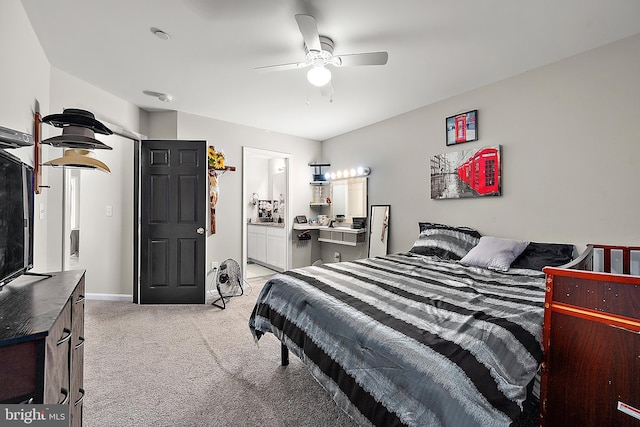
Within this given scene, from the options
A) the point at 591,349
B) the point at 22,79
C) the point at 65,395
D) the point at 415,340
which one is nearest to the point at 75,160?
the point at 22,79

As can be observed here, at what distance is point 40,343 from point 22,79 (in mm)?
2099

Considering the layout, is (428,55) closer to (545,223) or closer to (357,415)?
(545,223)

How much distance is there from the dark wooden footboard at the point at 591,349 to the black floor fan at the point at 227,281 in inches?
133

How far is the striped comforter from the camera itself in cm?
103

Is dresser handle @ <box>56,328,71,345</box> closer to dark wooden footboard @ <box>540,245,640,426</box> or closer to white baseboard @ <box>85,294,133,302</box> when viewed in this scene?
dark wooden footboard @ <box>540,245,640,426</box>

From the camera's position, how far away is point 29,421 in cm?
84

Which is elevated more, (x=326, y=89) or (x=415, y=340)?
(x=326, y=89)

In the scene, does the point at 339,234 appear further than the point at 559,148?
Yes

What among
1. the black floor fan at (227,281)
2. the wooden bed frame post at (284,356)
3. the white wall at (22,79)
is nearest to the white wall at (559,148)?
the wooden bed frame post at (284,356)

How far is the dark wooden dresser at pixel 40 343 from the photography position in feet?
2.62

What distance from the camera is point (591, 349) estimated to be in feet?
3.87

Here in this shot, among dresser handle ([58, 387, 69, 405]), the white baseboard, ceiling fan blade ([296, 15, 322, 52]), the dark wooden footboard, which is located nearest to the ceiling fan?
ceiling fan blade ([296, 15, 322, 52])

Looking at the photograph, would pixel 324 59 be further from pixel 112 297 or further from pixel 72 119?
pixel 112 297

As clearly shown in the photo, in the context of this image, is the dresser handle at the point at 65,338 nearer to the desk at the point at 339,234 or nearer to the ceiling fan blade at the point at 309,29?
the ceiling fan blade at the point at 309,29
